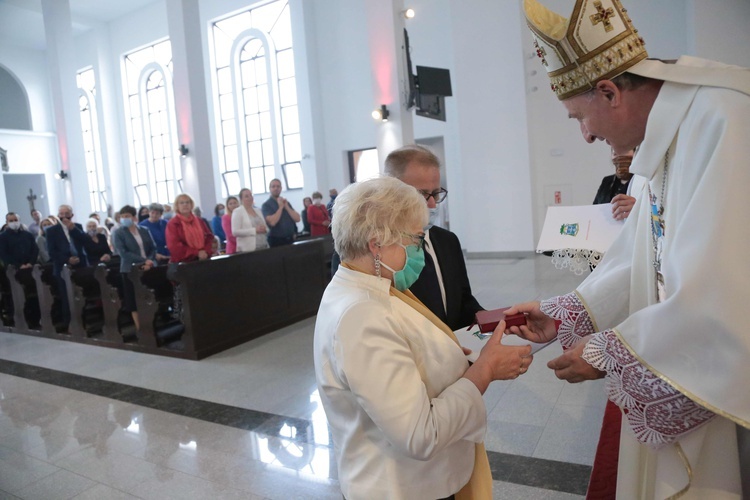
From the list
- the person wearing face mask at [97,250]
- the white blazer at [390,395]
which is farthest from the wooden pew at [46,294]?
the white blazer at [390,395]

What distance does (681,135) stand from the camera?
Result: 3.71 feet

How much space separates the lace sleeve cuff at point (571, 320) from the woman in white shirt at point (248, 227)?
5101 millimetres

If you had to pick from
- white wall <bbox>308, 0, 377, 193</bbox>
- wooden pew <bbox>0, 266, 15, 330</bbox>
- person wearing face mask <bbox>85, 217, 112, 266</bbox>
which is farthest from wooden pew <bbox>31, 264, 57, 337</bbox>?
white wall <bbox>308, 0, 377, 193</bbox>

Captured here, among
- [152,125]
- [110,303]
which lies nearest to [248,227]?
[110,303]

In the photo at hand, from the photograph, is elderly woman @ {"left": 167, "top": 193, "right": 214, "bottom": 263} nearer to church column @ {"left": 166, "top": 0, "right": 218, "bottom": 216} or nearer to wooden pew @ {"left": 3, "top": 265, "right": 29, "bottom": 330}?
wooden pew @ {"left": 3, "top": 265, "right": 29, "bottom": 330}

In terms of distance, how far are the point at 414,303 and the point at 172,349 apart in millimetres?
4554

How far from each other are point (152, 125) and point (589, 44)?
18.6 meters

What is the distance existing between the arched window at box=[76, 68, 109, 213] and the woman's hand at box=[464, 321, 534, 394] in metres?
19.6

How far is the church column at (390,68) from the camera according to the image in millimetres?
8586

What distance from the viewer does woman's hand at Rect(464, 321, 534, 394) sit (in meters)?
1.29

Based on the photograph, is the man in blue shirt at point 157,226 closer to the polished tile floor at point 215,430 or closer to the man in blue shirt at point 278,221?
the man in blue shirt at point 278,221

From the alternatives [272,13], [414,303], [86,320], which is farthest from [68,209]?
[272,13]

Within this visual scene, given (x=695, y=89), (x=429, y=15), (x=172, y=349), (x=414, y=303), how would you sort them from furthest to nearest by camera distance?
(x=429, y=15), (x=172, y=349), (x=414, y=303), (x=695, y=89)

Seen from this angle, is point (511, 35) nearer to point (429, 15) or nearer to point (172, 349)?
point (429, 15)
